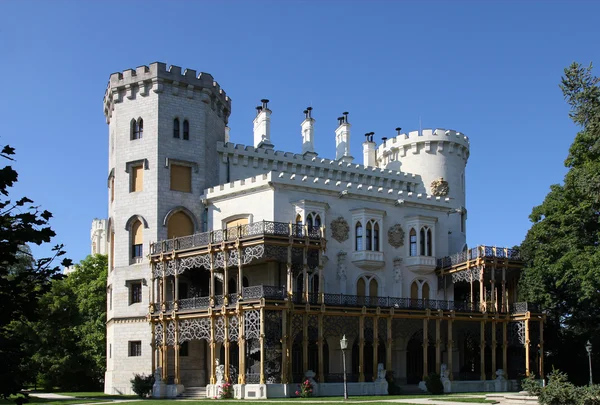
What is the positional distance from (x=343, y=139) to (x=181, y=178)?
15.3 m

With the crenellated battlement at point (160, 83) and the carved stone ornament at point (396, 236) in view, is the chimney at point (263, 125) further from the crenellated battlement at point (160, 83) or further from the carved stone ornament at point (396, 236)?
the carved stone ornament at point (396, 236)

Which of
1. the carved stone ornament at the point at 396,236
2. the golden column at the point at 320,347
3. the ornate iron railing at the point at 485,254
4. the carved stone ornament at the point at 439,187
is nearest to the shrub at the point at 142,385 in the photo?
the golden column at the point at 320,347

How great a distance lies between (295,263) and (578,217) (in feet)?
56.8

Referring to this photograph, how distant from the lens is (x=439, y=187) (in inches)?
2365

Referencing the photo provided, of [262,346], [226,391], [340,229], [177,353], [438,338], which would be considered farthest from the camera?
[340,229]

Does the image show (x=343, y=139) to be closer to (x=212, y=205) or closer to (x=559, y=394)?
(x=212, y=205)

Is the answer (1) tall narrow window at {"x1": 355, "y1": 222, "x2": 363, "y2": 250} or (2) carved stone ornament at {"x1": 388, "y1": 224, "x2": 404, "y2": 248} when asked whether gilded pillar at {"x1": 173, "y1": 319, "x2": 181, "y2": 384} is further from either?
(2) carved stone ornament at {"x1": 388, "y1": 224, "x2": 404, "y2": 248}

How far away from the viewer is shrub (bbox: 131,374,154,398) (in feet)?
145

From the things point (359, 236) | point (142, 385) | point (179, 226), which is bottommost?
point (142, 385)

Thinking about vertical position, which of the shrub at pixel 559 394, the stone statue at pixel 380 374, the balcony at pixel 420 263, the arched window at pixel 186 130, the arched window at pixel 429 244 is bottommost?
the stone statue at pixel 380 374

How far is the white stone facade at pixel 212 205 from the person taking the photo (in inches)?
1882

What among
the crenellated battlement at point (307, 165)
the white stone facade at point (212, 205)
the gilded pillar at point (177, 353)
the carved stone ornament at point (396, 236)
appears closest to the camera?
the gilded pillar at point (177, 353)

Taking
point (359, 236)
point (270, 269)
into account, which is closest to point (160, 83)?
point (270, 269)

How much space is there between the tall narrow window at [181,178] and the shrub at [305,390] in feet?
49.9
